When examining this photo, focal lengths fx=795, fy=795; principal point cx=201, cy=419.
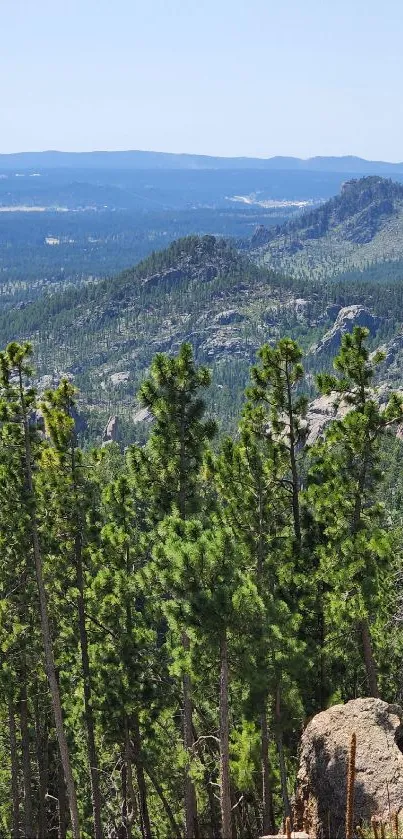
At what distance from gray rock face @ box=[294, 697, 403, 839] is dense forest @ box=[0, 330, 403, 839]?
241 centimetres

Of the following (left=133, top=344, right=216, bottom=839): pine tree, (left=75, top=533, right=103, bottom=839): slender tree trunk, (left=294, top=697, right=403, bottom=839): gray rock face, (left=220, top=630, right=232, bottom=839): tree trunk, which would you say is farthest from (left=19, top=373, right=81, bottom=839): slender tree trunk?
(left=294, top=697, right=403, bottom=839): gray rock face

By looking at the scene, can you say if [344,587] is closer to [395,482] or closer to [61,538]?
[61,538]

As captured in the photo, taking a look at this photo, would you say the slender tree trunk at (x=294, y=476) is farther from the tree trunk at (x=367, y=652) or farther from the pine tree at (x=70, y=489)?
the pine tree at (x=70, y=489)

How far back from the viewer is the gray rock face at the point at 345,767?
1695 centimetres

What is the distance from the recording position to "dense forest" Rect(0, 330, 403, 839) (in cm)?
2283

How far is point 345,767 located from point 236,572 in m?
4.97

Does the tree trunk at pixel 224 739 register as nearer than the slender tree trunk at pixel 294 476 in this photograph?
Yes

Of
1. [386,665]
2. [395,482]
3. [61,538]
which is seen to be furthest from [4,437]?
[395,482]

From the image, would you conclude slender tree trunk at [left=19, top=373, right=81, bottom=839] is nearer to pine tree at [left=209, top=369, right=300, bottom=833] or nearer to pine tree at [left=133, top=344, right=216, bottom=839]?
pine tree at [left=133, top=344, right=216, bottom=839]

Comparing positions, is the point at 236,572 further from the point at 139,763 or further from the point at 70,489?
the point at 139,763

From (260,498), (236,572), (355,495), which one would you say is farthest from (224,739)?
(355,495)

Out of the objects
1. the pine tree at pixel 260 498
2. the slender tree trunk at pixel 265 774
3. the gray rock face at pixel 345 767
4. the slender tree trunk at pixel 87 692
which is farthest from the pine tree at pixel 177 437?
the gray rock face at pixel 345 767

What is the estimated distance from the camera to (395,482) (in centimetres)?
11450

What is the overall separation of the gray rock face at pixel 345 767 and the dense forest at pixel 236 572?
2407 millimetres
